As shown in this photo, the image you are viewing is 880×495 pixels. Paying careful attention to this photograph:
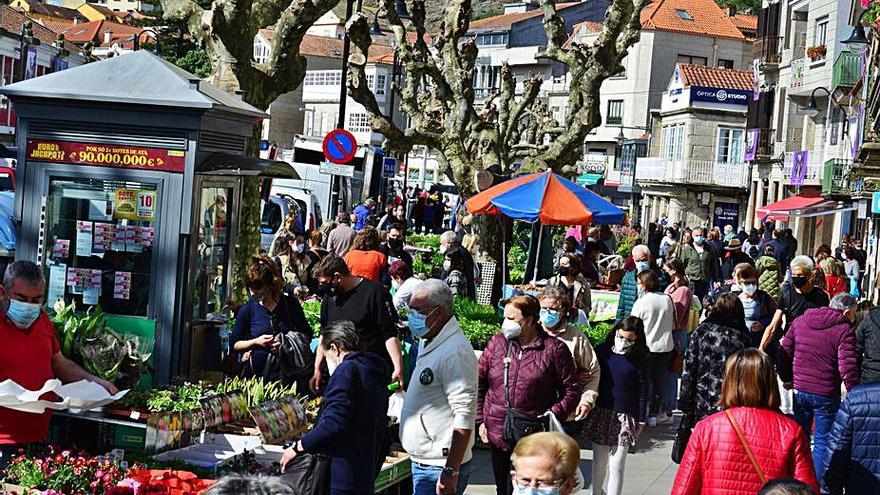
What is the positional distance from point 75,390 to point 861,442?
14.1 feet

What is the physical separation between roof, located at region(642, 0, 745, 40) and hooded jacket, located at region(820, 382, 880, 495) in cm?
7987

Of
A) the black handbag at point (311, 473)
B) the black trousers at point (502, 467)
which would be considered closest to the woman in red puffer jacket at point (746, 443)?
the black handbag at point (311, 473)

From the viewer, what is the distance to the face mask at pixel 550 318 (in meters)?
9.35

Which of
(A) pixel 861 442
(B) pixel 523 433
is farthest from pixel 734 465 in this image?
(B) pixel 523 433

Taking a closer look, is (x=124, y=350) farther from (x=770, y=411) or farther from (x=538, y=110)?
(x=538, y=110)

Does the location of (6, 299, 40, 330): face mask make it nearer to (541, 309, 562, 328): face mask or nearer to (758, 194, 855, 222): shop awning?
(541, 309, 562, 328): face mask

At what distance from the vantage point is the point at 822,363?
10867 mm

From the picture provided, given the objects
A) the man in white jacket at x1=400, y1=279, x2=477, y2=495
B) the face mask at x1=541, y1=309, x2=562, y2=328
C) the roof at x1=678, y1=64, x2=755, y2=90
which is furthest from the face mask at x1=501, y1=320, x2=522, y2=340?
the roof at x1=678, y1=64, x2=755, y2=90

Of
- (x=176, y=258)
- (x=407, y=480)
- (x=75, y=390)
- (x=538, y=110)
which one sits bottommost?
(x=407, y=480)

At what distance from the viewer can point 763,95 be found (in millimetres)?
58312

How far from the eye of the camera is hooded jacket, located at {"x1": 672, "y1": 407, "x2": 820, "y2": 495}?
20.7ft

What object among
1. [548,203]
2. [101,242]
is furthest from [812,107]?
[101,242]

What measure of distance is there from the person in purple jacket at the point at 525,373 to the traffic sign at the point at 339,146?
15.1 metres

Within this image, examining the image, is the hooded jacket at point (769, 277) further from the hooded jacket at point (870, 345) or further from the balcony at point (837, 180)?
the balcony at point (837, 180)
